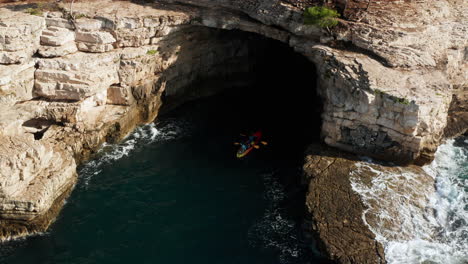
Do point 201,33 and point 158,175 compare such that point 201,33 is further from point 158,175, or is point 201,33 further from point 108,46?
point 158,175

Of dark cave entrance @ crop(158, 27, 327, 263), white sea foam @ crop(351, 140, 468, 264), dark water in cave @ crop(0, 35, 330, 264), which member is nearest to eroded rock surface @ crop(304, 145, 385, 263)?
white sea foam @ crop(351, 140, 468, 264)

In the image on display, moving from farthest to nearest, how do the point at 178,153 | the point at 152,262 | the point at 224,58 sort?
the point at 224,58 < the point at 178,153 < the point at 152,262

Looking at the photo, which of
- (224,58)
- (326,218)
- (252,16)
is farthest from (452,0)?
(326,218)

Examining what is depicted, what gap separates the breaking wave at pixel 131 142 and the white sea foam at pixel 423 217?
50.5ft

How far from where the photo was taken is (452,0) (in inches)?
1527

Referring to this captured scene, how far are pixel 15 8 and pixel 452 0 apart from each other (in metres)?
35.7

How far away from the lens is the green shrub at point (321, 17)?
31.8 m

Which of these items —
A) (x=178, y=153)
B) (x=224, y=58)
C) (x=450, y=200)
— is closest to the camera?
(x=450, y=200)

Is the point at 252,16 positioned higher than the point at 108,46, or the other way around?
the point at 252,16

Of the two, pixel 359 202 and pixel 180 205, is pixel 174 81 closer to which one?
pixel 180 205

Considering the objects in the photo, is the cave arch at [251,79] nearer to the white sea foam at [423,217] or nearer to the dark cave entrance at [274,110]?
the dark cave entrance at [274,110]

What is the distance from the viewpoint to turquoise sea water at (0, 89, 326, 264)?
25.0 meters

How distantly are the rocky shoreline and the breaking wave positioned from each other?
2.22ft

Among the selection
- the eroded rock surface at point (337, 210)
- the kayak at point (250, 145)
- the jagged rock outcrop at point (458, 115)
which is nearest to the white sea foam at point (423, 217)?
the eroded rock surface at point (337, 210)
